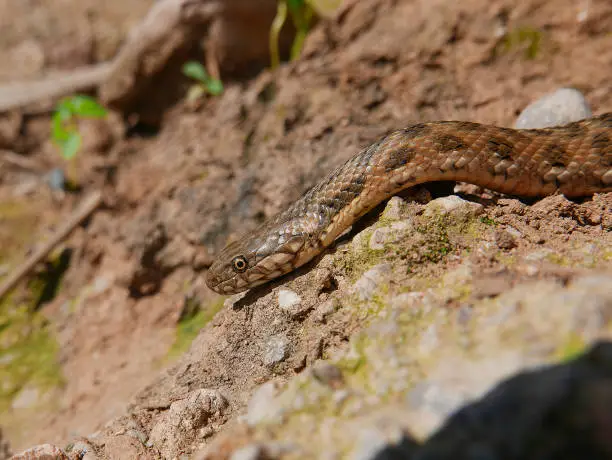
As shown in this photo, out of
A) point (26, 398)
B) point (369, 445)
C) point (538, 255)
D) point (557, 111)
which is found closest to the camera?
point (369, 445)

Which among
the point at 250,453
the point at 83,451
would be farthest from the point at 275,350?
the point at 83,451

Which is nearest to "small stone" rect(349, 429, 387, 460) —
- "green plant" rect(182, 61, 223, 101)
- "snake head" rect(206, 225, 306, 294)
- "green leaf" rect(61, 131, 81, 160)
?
"snake head" rect(206, 225, 306, 294)

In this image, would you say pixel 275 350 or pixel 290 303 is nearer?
pixel 275 350

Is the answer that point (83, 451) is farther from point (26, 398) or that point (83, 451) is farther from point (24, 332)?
point (24, 332)

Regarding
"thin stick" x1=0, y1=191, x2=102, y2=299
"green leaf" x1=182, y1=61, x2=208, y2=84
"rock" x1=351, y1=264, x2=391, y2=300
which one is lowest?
"rock" x1=351, y1=264, x2=391, y2=300

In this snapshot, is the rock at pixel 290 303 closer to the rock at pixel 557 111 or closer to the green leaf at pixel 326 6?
the rock at pixel 557 111

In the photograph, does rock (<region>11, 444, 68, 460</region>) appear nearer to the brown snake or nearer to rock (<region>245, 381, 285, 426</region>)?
rock (<region>245, 381, 285, 426</region>)
